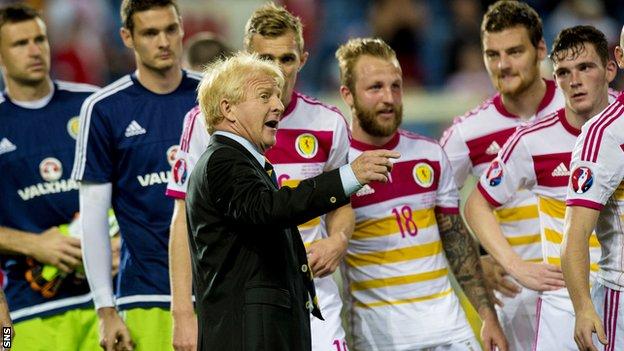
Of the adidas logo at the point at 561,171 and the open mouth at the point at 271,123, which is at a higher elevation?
the open mouth at the point at 271,123

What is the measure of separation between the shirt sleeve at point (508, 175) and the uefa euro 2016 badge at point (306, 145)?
0.86m

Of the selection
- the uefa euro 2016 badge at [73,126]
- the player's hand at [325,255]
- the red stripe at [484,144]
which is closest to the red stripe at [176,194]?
the player's hand at [325,255]

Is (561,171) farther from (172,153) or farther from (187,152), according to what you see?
(172,153)

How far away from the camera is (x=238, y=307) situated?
4.37 m

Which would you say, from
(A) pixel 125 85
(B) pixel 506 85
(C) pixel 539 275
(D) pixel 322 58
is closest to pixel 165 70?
(A) pixel 125 85

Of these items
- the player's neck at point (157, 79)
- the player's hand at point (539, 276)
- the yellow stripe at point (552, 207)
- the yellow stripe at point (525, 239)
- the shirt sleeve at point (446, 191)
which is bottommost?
the player's hand at point (539, 276)

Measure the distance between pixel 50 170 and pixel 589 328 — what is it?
3228mm

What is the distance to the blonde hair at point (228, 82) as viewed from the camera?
452cm

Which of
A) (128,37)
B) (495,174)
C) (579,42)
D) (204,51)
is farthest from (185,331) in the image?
(204,51)

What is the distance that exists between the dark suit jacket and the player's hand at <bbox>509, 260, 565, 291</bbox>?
4.82ft

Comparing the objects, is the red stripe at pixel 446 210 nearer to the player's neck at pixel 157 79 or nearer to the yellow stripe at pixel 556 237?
the yellow stripe at pixel 556 237

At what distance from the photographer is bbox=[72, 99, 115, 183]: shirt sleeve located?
19.8ft

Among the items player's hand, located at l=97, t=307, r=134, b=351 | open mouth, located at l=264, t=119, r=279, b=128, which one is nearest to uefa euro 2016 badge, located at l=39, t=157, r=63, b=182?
player's hand, located at l=97, t=307, r=134, b=351

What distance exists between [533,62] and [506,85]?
0.20m
